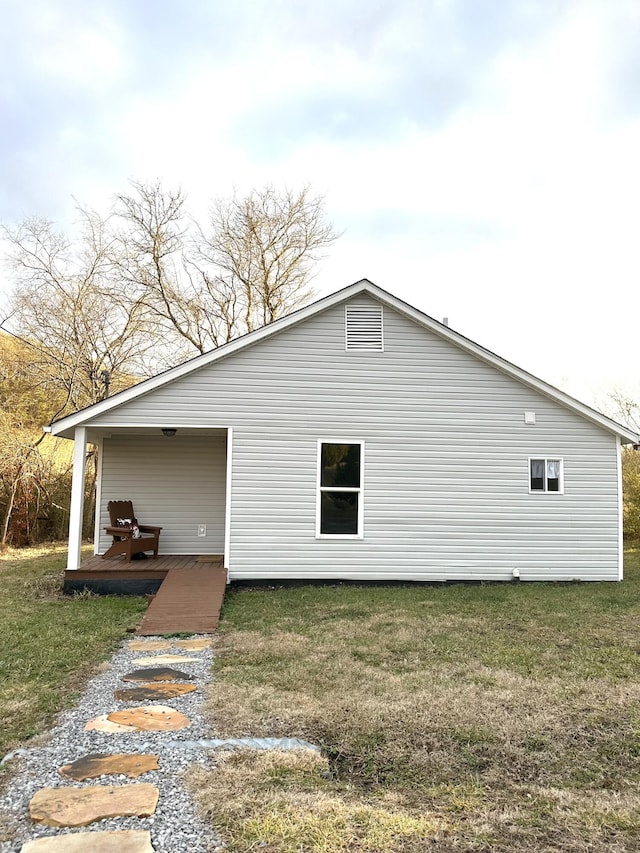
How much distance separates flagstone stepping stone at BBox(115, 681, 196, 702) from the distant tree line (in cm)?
1162

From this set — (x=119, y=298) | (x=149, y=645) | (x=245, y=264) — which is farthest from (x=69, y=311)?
(x=149, y=645)

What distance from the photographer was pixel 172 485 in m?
11.8

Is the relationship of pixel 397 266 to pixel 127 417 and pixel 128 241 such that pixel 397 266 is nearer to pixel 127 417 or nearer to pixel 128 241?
pixel 128 241

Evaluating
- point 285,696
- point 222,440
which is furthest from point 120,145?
point 285,696

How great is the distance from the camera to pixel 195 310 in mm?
21875

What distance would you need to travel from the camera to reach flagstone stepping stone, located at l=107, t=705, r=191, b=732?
13.2 feet

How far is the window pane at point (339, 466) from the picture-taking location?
1022cm

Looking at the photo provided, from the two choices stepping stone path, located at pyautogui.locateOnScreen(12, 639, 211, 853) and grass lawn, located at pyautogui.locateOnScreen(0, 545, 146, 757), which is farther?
grass lawn, located at pyautogui.locateOnScreen(0, 545, 146, 757)

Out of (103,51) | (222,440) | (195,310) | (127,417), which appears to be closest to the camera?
(127,417)

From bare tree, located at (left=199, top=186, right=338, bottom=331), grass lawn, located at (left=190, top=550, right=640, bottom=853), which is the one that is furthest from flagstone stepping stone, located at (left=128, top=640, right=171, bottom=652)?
bare tree, located at (left=199, top=186, right=338, bottom=331)

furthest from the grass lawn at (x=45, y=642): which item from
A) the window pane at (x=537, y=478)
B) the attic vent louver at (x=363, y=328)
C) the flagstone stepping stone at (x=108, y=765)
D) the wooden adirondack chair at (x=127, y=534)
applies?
the window pane at (x=537, y=478)

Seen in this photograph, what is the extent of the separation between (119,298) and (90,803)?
18.5m

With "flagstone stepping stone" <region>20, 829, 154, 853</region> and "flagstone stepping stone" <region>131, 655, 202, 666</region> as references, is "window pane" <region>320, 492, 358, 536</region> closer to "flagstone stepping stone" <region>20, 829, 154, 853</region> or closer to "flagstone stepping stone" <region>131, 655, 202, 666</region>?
"flagstone stepping stone" <region>131, 655, 202, 666</region>

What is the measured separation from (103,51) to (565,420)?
973cm
